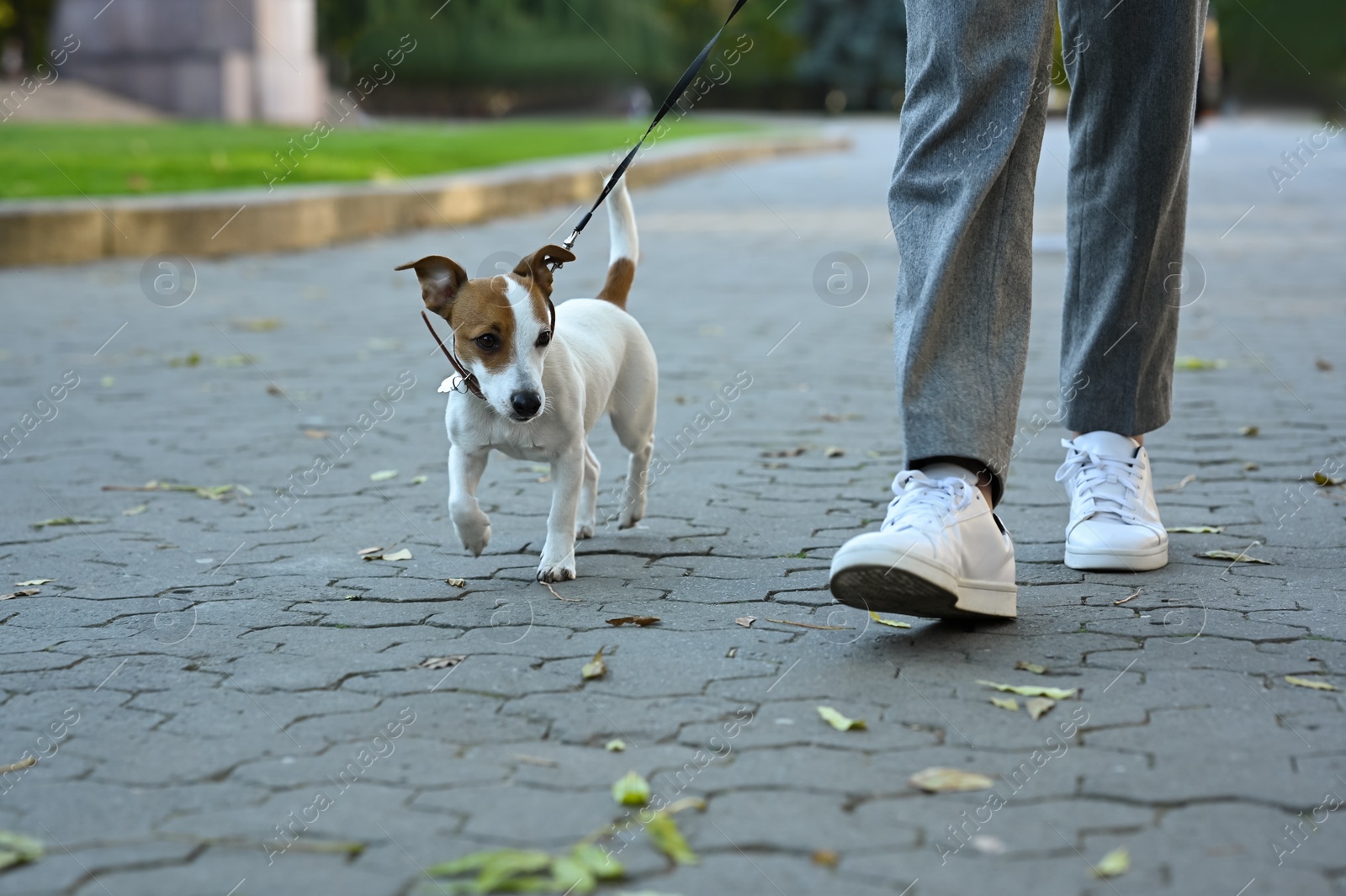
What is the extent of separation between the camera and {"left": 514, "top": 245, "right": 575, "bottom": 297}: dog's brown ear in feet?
11.3

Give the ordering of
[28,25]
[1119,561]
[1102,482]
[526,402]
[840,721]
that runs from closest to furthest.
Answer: [840,721] < [526,402] < [1119,561] < [1102,482] < [28,25]

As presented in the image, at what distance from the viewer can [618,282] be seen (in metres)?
4.15

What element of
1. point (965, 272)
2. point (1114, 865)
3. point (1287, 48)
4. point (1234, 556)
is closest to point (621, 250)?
point (965, 272)

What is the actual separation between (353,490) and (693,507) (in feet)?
3.55

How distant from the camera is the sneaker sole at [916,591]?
271 cm

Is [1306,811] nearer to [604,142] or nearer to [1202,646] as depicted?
[1202,646]

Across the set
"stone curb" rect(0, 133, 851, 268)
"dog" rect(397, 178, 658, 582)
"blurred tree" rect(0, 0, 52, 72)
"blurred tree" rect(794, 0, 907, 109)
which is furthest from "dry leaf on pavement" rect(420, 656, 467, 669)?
"blurred tree" rect(794, 0, 907, 109)

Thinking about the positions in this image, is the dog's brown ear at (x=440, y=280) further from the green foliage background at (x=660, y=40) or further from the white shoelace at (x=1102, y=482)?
the green foliage background at (x=660, y=40)

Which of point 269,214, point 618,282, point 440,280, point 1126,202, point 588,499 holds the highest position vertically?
point 1126,202

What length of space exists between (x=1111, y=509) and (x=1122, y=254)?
61cm

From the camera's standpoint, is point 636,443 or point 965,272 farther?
point 636,443

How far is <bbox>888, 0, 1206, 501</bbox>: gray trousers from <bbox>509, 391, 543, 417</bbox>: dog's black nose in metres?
0.82

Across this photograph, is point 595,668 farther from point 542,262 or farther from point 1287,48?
point 1287,48

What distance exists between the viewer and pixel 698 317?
318 inches
